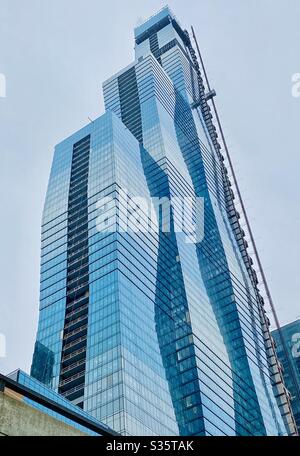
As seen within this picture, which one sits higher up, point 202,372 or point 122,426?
point 202,372

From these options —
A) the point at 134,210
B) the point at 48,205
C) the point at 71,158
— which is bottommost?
the point at 134,210

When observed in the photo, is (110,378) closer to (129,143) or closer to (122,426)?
(122,426)

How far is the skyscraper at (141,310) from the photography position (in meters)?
119

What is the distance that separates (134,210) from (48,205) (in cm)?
3230

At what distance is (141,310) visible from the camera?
13438 cm

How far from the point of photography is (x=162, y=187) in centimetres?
A: 19012

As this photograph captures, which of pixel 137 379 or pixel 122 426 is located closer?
pixel 122 426

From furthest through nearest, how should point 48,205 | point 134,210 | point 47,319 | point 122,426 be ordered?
point 48,205, point 134,210, point 47,319, point 122,426

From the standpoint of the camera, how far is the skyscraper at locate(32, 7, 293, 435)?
119 metres

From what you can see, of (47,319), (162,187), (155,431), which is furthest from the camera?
(162,187)

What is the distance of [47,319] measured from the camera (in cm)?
14412

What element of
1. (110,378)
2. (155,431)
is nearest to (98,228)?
(110,378)
